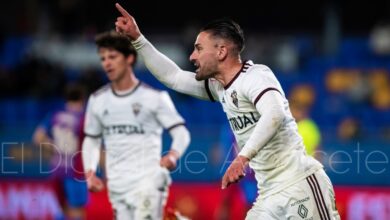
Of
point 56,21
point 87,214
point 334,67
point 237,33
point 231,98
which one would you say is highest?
point 56,21

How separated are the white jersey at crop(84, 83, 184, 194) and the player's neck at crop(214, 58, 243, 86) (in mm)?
1919

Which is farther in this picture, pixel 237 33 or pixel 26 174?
pixel 26 174

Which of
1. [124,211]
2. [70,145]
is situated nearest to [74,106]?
[70,145]

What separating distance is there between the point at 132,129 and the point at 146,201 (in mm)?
726

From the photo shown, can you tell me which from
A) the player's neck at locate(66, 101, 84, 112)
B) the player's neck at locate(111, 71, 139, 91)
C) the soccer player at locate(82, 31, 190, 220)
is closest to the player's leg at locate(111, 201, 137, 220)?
the soccer player at locate(82, 31, 190, 220)

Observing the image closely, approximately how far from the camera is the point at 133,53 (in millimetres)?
8117

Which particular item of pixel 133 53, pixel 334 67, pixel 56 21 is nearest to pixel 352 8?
pixel 334 67

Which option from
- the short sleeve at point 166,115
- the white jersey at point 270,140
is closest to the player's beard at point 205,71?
the white jersey at point 270,140

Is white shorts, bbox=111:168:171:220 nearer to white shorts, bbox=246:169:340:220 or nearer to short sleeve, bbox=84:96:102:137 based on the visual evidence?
short sleeve, bbox=84:96:102:137

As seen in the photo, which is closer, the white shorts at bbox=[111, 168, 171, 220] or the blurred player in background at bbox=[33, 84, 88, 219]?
the white shorts at bbox=[111, 168, 171, 220]

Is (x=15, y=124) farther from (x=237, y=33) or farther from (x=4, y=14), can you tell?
(x=237, y=33)

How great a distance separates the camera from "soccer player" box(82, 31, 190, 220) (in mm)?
7668

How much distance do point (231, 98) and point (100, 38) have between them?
2457 mm

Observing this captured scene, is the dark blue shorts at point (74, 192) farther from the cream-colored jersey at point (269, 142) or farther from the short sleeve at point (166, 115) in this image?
the cream-colored jersey at point (269, 142)
